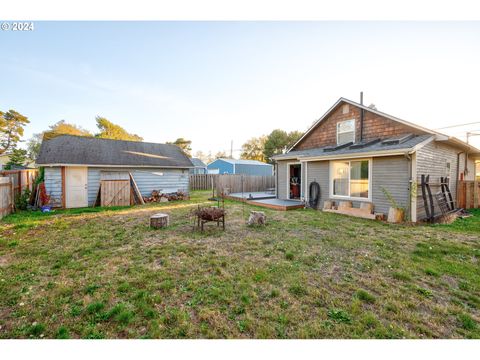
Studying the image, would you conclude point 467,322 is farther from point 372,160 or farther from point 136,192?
point 136,192

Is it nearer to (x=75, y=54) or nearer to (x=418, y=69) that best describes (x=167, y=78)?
(x=75, y=54)

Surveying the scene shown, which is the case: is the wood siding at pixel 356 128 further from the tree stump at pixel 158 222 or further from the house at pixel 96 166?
the tree stump at pixel 158 222

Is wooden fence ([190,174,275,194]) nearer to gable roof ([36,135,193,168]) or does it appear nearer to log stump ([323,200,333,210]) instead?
gable roof ([36,135,193,168])

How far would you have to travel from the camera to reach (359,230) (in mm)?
6219

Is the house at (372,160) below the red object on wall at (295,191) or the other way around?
the other way around

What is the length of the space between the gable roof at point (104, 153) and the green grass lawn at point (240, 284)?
19.2 ft

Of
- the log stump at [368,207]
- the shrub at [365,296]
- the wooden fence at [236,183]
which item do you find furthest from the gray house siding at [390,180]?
the wooden fence at [236,183]

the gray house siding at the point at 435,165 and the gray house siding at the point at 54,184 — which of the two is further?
the gray house siding at the point at 54,184

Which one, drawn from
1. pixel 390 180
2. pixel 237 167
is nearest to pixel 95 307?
pixel 390 180

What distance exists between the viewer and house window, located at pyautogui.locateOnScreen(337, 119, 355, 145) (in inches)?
408

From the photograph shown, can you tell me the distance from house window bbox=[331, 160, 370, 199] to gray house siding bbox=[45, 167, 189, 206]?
32.2ft

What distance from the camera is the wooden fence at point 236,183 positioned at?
15.4m

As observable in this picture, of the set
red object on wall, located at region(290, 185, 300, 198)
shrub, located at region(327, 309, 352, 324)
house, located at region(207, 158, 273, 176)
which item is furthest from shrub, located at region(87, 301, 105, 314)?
house, located at region(207, 158, 273, 176)
